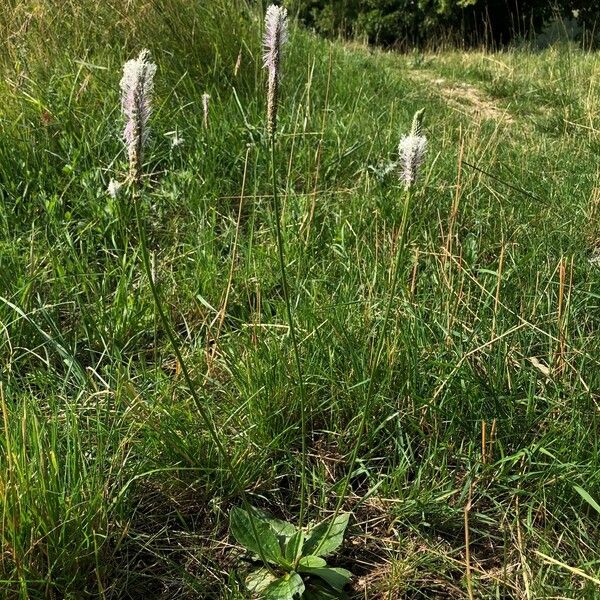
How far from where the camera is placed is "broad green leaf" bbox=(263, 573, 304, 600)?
124cm

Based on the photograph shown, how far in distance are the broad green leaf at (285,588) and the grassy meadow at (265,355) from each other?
6cm

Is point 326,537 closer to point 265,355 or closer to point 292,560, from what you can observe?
point 292,560

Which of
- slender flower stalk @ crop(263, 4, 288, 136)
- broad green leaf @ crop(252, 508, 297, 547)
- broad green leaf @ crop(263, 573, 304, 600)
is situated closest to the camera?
slender flower stalk @ crop(263, 4, 288, 136)

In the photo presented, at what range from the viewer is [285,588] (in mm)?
1248

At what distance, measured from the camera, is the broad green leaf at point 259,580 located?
128 centimetres

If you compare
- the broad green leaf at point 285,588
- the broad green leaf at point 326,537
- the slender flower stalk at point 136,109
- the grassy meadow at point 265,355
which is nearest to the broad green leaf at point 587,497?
the grassy meadow at point 265,355

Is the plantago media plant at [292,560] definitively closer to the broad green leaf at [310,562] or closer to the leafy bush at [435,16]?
the broad green leaf at [310,562]

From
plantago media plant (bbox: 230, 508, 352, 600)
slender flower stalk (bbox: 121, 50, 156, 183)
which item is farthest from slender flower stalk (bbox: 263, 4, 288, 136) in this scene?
plantago media plant (bbox: 230, 508, 352, 600)

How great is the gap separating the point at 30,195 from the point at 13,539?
1.46 metres

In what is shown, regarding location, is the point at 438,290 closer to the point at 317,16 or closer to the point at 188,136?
the point at 188,136

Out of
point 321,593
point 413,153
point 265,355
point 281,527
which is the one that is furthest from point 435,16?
point 321,593

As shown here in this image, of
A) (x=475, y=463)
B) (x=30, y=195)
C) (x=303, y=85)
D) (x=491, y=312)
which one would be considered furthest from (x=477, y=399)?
(x=303, y=85)

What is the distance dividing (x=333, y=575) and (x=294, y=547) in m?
0.09

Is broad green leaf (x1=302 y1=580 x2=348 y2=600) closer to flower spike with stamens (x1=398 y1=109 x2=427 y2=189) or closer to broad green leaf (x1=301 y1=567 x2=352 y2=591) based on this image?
broad green leaf (x1=301 y1=567 x2=352 y2=591)
